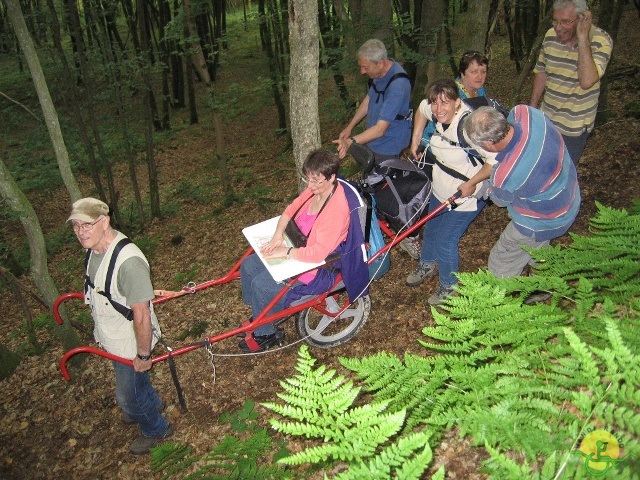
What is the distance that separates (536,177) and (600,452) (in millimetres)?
2372

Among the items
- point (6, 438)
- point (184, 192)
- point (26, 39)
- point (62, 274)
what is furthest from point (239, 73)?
point (6, 438)

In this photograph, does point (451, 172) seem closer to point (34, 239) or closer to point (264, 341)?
point (264, 341)

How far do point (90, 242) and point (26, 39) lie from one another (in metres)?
3.53

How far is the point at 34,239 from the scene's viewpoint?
492 cm

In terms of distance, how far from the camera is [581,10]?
412 cm

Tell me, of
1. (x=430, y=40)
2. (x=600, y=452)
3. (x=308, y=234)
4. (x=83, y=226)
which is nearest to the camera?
(x=600, y=452)

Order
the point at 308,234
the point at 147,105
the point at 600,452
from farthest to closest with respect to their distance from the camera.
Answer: the point at 147,105 → the point at 308,234 → the point at 600,452

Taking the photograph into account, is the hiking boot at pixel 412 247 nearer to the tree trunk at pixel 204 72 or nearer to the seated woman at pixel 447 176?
the seated woman at pixel 447 176

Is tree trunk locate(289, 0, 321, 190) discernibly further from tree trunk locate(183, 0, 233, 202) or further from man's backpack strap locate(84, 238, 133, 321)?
tree trunk locate(183, 0, 233, 202)

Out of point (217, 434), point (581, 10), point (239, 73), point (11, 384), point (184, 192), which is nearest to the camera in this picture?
point (581, 10)

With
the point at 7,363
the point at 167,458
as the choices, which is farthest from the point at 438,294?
the point at 7,363

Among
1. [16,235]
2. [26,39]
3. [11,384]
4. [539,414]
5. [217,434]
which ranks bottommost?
[16,235]

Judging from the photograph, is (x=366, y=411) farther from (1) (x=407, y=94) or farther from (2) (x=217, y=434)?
(1) (x=407, y=94)

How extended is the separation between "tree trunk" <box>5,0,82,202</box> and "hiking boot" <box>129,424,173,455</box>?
3.06 m
